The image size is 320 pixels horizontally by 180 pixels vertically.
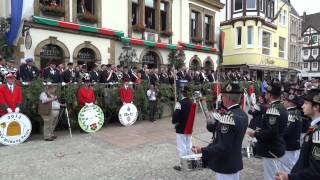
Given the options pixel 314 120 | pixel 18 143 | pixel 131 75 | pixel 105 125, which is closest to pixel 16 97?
pixel 18 143

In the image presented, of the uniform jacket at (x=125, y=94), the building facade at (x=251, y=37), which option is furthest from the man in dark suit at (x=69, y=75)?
the building facade at (x=251, y=37)

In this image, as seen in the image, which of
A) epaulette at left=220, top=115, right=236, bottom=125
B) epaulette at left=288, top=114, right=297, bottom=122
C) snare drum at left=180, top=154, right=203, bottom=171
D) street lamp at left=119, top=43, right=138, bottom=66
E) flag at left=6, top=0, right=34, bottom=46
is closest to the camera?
epaulette at left=220, top=115, right=236, bottom=125

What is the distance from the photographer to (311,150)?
2.90 metres

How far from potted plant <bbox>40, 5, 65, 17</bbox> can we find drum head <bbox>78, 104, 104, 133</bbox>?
23.9 feet

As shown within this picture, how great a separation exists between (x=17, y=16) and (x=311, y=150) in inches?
529

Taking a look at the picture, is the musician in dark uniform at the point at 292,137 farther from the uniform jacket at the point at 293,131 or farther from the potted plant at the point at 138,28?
the potted plant at the point at 138,28

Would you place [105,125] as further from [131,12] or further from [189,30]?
[189,30]

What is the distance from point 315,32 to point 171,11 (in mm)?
53156

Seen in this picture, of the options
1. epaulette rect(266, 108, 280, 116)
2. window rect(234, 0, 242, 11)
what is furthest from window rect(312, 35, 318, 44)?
epaulette rect(266, 108, 280, 116)

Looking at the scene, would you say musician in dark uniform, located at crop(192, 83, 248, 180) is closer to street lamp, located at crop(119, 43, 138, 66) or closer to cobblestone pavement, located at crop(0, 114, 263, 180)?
cobblestone pavement, located at crop(0, 114, 263, 180)

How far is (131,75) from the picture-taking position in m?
13.8

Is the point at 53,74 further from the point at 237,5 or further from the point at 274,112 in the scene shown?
→ the point at 237,5

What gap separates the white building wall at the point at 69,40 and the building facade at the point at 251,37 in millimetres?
17600

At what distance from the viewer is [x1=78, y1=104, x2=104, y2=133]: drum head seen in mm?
10258
